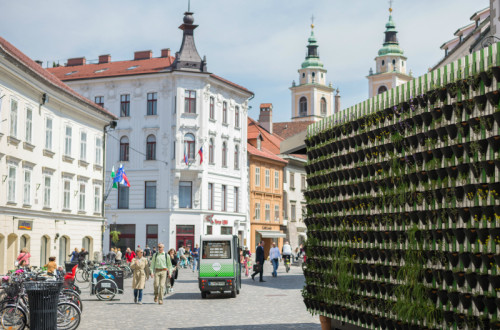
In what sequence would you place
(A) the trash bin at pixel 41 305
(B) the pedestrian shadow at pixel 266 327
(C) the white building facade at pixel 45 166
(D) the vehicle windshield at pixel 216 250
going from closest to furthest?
(A) the trash bin at pixel 41 305, (B) the pedestrian shadow at pixel 266 327, (D) the vehicle windshield at pixel 216 250, (C) the white building facade at pixel 45 166

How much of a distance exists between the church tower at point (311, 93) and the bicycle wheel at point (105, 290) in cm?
12770

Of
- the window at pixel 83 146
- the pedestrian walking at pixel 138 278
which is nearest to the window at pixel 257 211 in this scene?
the window at pixel 83 146

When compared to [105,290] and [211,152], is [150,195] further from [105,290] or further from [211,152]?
[105,290]

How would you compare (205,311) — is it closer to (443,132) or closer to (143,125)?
(443,132)

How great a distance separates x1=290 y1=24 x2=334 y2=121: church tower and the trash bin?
139 meters

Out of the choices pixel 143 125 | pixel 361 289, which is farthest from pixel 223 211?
pixel 361 289

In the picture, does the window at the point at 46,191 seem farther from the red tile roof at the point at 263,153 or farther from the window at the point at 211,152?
the red tile roof at the point at 263,153

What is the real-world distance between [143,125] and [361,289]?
52.5 meters

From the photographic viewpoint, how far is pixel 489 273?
6.83 m

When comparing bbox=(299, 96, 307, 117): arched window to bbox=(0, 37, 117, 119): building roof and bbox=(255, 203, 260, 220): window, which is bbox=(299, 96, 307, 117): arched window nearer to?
bbox=(255, 203, 260, 220): window

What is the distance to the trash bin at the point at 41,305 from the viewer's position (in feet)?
43.5

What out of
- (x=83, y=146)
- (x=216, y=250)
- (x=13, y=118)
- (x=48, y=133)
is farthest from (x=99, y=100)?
(x=216, y=250)

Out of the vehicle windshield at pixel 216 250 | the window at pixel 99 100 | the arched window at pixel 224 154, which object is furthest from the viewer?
the arched window at pixel 224 154

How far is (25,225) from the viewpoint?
35469 millimetres
